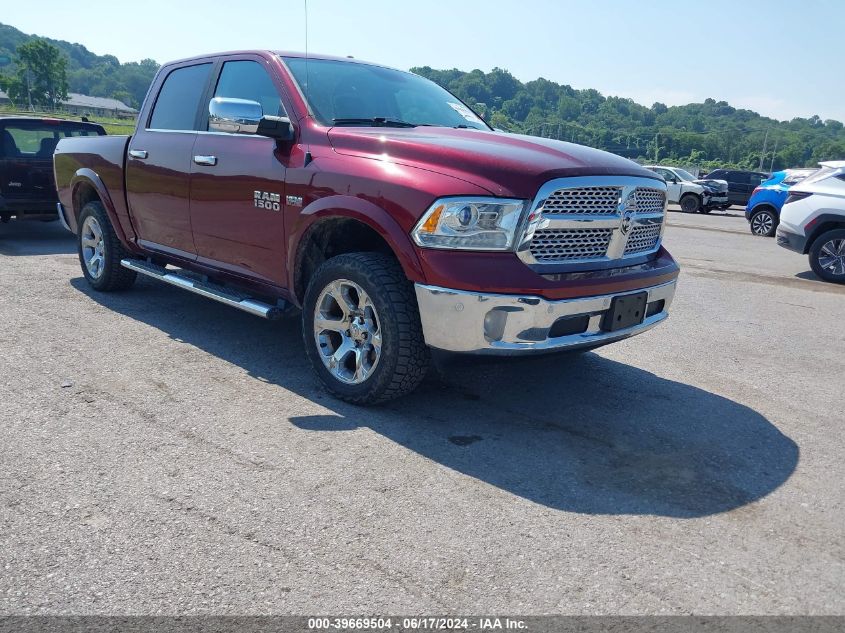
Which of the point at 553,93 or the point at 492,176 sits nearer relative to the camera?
the point at 492,176

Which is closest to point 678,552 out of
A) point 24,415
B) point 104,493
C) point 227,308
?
point 104,493

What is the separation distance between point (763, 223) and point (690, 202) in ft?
28.5

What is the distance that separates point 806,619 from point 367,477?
1.73 m

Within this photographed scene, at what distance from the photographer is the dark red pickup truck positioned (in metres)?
3.51

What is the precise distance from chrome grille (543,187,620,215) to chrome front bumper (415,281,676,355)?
46 cm

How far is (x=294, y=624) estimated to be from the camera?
2.22 metres

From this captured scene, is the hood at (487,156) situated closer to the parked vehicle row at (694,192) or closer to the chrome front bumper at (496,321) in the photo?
the chrome front bumper at (496,321)

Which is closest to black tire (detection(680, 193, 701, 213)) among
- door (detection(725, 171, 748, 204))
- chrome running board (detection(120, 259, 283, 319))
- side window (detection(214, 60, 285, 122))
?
door (detection(725, 171, 748, 204))

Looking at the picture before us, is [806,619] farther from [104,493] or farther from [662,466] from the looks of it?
[104,493]

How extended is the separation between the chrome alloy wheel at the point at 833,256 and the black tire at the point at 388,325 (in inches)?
322

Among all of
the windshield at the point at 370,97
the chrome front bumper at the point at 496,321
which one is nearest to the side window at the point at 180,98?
the windshield at the point at 370,97

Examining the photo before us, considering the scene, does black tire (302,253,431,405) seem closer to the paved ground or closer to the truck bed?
the paved ground

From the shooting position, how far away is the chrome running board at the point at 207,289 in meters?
4.55

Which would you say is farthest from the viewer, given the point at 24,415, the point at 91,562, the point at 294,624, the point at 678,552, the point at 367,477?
the point at 24,415
